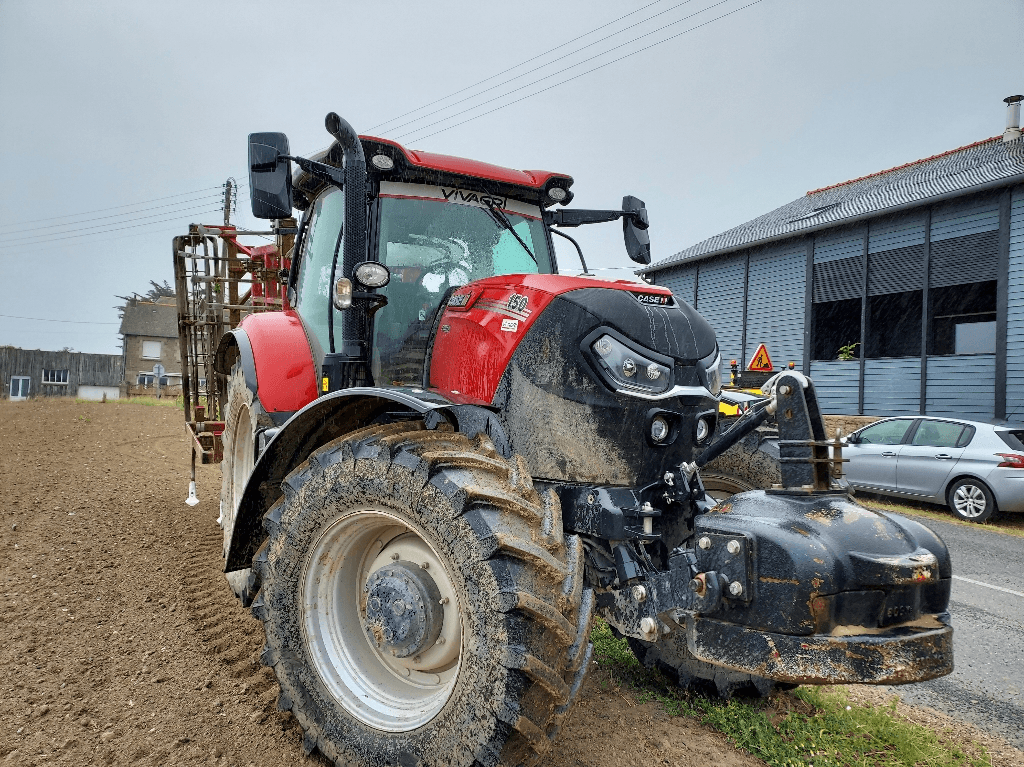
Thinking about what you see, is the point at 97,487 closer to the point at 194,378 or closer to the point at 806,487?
the point at 194,378

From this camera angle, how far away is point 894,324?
690 inches

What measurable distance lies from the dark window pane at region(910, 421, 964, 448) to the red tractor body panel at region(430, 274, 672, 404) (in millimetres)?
8558

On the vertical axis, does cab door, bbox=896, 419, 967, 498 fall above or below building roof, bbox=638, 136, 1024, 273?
below

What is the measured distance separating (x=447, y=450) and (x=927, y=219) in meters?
15.3

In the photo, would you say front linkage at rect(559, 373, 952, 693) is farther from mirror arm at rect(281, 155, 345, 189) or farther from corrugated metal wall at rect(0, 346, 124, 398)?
corrugated metal wall at rect(0, 346, 124, 398)

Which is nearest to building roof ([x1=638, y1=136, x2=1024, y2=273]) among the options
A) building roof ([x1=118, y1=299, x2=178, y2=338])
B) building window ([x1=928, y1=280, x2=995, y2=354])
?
building window ([x1=928, y1=280, x2=995, y2=354])

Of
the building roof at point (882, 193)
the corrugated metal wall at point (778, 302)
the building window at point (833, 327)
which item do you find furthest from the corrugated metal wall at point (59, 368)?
the building window at point (833, 327)

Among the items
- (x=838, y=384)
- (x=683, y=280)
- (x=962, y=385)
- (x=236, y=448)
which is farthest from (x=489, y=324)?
(x=683, y=280)

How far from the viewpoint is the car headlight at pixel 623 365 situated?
2617 millimetres

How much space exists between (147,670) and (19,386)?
121ft

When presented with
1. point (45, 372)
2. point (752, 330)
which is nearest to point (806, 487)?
point (752, 330)

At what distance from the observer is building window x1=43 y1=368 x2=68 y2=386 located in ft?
119

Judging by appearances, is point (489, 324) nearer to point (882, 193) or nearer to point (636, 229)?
point (636, 229)

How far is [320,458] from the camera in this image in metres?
2.59
